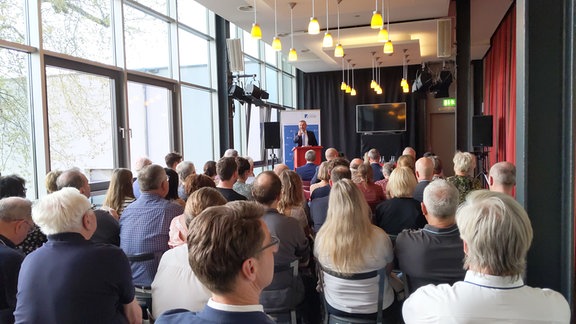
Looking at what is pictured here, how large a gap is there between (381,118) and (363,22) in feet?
19.6

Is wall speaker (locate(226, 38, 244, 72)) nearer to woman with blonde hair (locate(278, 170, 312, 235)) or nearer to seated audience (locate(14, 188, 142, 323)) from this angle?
woman with blonde hair (locate(278, 170, 312, 235))

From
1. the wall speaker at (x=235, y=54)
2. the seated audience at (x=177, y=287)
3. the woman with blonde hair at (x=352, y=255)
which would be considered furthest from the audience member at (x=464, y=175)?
the wall speaker at (x=235, y=54)

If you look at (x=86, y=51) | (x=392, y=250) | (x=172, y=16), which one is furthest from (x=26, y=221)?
(x=172, y=16)

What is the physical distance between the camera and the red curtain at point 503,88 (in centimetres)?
805

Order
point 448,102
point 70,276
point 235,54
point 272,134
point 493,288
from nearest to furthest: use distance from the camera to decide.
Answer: point 493,288, point 70,276, point 235,54, point 272,134, point 448,102

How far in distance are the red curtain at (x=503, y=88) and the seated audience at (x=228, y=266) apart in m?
7.98

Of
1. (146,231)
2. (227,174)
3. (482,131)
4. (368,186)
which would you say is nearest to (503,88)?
(482,131)

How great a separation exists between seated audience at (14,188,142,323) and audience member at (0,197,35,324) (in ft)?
0.95

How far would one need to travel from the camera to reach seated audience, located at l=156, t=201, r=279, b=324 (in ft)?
3.52

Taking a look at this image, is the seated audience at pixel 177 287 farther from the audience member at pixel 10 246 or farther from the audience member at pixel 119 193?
the audience member at pixel 119 193

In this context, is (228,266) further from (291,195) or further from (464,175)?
(464,175)

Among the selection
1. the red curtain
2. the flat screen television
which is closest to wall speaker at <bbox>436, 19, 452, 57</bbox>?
the red curtain

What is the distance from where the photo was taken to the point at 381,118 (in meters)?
13.3

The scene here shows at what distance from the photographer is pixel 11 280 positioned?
6.73 feet
